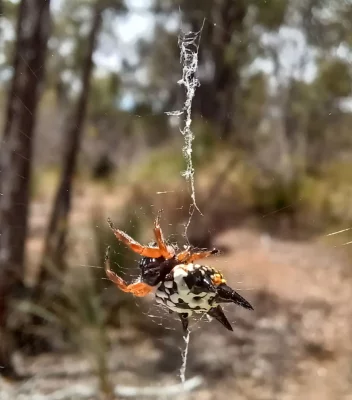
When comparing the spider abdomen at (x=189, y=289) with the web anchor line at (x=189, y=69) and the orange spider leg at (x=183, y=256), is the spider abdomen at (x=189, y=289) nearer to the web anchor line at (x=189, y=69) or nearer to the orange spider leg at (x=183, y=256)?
the orange spider leg at (x=183, y=256)

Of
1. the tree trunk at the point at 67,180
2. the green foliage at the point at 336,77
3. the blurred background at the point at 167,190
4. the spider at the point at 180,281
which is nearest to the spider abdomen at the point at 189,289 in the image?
the spider at the point at 180,281

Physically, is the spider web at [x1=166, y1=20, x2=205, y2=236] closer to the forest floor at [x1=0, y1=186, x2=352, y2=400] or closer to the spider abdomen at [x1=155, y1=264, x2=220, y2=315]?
the forest floor at [x1=0, y1=186, x2=352, y2=400]

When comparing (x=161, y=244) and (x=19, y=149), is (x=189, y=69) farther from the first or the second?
(x=19, y=149)

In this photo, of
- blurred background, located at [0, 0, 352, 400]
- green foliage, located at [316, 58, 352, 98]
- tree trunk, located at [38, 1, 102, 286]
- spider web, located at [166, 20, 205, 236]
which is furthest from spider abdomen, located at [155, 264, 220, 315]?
green foliage, located at [316, 58, 352, 98]

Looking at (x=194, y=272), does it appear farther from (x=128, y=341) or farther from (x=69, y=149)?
(x=69, y=149)

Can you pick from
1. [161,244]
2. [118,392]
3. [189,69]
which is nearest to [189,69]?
[189,69]
